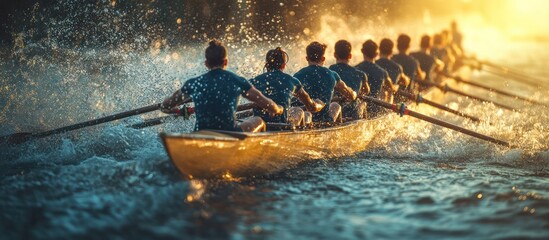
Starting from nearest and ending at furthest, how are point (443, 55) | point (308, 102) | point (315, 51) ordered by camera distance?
1. point (308, 102)
2. point (315, 51)
3. point (443, 55)

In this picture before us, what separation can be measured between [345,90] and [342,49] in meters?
0.96

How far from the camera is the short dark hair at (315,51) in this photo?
26.9ft

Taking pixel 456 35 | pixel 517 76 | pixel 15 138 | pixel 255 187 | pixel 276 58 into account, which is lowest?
pixel 255 187

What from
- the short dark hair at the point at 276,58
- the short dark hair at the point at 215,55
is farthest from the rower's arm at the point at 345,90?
the short dark hair at the point at 215,55

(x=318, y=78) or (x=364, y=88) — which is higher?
(x=318, y=78)

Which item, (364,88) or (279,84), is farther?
(364,88)

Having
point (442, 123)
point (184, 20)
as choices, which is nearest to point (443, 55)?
point (184, 20)

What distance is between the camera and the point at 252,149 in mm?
6488

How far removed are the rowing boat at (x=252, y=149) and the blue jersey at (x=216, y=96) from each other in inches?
11.1

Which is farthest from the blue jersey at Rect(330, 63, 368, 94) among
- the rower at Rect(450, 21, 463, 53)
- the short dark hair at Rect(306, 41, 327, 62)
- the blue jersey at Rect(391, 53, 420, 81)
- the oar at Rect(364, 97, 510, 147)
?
the rower at Rect(450, 21, 463, 53)

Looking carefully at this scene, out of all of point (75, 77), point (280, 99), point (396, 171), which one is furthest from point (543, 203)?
point (75, 77)

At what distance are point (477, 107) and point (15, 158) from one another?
12.5 m

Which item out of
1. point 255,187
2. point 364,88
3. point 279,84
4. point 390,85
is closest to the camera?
point 255,187

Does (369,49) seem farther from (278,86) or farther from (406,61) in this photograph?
(278,86)
